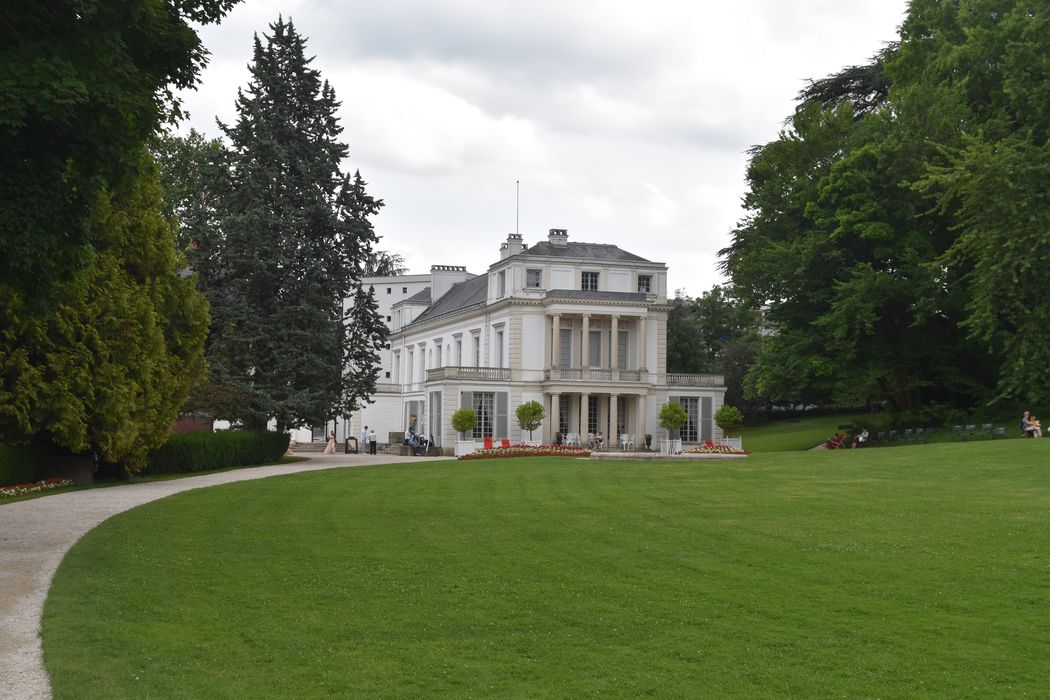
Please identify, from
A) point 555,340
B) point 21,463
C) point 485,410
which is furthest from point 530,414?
point 21,463

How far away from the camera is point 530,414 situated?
55281 millimetres

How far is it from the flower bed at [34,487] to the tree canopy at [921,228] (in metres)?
28.3

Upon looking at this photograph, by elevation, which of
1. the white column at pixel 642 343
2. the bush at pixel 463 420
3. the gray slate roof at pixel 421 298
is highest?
the gray slate roof at pixel 421 298

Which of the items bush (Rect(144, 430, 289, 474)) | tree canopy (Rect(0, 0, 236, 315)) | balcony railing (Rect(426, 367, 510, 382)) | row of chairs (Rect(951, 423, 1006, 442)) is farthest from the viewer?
balcony railing (Rect(426, 367, 510, 382))

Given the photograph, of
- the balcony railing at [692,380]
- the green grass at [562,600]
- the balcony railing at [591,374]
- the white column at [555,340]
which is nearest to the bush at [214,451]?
the green grass at [562,600]

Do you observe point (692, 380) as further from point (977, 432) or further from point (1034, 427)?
point (1034, 427)

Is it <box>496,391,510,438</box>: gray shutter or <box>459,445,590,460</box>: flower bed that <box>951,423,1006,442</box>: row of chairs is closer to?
<box>459,445,590,460</box>: flower bed

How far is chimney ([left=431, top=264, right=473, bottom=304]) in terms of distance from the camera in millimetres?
79688

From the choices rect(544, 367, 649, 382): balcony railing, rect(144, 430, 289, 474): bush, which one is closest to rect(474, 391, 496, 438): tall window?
rect(544, 367, 649, 382): balcony railing

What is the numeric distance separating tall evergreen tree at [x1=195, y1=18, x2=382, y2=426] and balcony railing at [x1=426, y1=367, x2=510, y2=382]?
12584mm

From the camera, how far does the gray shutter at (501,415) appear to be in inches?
2315

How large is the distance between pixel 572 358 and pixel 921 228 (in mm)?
21180

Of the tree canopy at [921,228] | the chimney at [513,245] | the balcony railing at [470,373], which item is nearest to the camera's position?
the tree canopy at [921,228]

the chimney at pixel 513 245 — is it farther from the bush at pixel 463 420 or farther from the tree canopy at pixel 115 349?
the tree canopy at pixel 115 349
